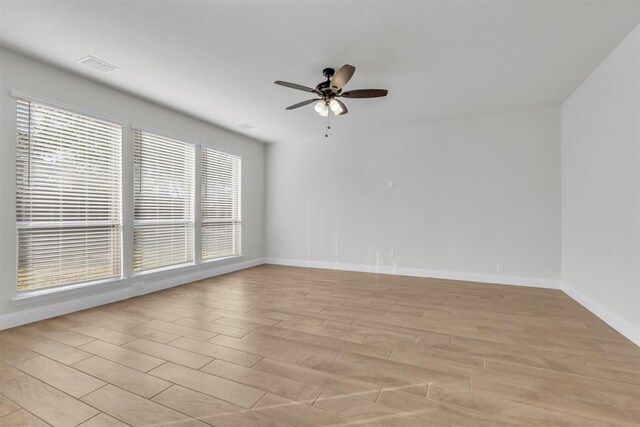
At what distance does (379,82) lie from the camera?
348cm

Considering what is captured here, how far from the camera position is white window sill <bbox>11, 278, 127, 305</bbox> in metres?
2.92

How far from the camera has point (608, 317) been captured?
293 centimetres

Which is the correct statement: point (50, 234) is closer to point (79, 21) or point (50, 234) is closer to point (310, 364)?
point (79, 21)

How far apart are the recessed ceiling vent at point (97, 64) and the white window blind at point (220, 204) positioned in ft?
6.56

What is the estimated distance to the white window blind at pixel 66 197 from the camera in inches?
117

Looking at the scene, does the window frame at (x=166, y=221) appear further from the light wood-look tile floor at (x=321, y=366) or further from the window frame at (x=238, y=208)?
the light wood-look tile floor at (x=321, y=366)

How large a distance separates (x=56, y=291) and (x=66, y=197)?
1.06m

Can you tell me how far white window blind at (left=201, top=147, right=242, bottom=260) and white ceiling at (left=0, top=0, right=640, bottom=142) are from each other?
153cm

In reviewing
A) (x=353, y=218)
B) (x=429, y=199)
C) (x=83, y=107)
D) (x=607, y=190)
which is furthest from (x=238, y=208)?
(x=607, y=190)

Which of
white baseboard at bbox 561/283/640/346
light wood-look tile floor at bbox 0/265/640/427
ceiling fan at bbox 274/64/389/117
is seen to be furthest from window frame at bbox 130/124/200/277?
white baseboard at bbox 561/283/640/346

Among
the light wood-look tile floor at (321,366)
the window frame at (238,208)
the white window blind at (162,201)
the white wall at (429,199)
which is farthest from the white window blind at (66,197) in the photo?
the white wall at (429,199)

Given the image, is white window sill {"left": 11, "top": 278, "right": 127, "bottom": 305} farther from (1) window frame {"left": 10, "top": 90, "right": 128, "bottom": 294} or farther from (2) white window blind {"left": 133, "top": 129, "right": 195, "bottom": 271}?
(2) white window blind {"left": 133, "top": 129, "right": 195, "bottom": 271}

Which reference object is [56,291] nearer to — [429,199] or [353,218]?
[353,218]

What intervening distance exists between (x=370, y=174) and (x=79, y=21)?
450cm
